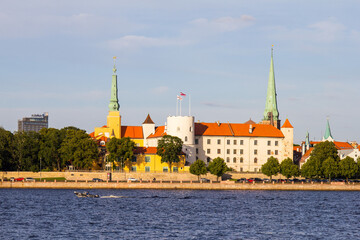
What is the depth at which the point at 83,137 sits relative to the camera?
136 meters

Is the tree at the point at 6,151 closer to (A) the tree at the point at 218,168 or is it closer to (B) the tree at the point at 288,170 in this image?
(A) the tree at the point at 218,168

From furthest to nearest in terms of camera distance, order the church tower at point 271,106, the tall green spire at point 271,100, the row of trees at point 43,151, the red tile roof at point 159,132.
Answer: the tall green spire at point 271,100 < the church tower at point 271,106 < the red tile roof at point 159,132 < the row of trees at point 43,151

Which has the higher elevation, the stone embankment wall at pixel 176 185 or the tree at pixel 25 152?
the tree at pixel 25 152

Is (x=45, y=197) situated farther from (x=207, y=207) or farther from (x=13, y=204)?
(x=207, y=207)

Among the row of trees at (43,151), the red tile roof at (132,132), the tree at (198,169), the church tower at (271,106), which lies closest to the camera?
the tree at (198,169)

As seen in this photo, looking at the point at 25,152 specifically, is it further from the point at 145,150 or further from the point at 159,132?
the point at 159,132

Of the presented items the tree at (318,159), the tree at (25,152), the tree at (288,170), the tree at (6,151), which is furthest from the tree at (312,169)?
the tree at (6,151)

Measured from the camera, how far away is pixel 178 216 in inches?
2891

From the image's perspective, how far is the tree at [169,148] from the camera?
136875mm

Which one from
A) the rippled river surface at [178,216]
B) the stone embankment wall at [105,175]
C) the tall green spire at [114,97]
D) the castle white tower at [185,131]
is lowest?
the rippled river surface at [178,216]

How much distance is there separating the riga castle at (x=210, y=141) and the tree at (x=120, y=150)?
4787mm

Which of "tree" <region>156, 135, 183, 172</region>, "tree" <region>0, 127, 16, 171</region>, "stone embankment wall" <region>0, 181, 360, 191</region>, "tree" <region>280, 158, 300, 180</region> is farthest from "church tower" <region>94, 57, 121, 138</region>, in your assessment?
"tree" <region>280, 158, 300, 180</region>

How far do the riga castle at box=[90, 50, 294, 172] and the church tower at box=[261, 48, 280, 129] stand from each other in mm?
17205

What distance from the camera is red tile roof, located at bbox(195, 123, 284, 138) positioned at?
152000 mm
